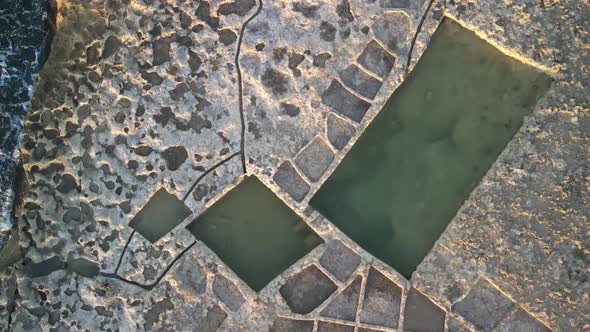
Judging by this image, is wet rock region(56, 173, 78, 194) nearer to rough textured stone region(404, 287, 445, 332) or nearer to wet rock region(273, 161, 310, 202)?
wet rock region(273, 161, 310, 202)

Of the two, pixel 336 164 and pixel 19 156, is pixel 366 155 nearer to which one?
pixel 336 164

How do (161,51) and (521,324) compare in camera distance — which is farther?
(161,51)

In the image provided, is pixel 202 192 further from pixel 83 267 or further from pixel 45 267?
pixel 45 267

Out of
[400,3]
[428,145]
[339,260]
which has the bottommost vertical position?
[339,260]

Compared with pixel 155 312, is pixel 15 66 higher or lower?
higher

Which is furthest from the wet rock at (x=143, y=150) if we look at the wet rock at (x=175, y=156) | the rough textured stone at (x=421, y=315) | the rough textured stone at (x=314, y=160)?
the rough textured stone at (x=421, y=315)

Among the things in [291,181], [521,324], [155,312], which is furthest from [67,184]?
[521,324]

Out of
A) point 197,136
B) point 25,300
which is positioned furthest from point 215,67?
point 25,300

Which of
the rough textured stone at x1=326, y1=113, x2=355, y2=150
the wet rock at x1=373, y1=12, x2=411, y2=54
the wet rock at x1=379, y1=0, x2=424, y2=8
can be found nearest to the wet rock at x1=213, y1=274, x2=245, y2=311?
the rough textured stone at x1=326, y1=113, x2=355, y2=150

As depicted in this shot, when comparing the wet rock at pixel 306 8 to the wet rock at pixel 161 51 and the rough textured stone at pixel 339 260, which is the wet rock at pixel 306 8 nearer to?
the wet rock at pixel 161 51
